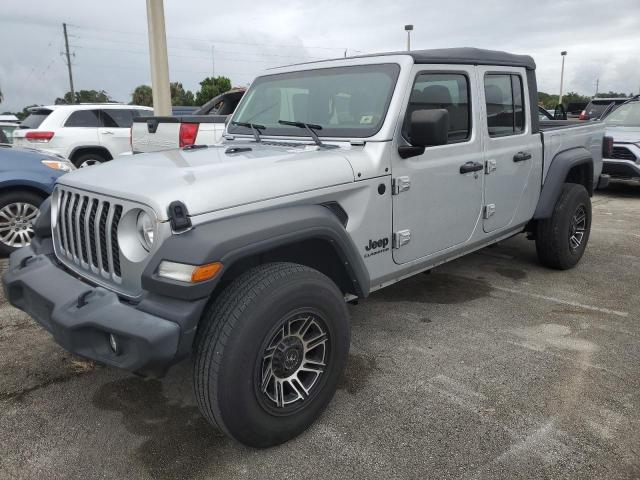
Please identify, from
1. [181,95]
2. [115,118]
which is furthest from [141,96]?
[115,118]

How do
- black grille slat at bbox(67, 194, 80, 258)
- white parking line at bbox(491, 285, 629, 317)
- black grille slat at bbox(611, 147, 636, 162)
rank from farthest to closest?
black grille slat at bbox(611, 147, 636, 162) < white parking line at bbox(491, 285, 629, 317) < black grille slat at bbox(67, 194, 80, 258)

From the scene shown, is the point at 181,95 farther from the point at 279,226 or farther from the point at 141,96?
the point at 279,226

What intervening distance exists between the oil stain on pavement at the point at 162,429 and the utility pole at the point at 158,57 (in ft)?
24.4

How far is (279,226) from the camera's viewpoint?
2.42 meters

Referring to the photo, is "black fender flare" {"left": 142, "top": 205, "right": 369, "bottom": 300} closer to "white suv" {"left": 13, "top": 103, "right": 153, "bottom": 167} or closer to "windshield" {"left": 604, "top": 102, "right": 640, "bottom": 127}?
"white suv" {"left": 13, "top": 103, "right": 153, "bottom": 167}

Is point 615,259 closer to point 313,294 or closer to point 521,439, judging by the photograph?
point 521,439

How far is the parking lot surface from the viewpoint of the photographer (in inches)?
94.8

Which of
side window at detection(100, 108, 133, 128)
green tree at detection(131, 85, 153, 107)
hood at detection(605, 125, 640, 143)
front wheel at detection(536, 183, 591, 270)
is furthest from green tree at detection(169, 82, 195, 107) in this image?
front wheel at detection(536, 183, 591, 270)

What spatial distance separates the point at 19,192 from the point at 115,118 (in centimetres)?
528

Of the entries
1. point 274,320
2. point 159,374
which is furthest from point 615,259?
point 159,374

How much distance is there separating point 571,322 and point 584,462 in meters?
1.76

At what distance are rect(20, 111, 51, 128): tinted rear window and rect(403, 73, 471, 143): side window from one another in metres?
8.76

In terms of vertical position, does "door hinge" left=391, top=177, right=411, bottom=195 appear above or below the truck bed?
below

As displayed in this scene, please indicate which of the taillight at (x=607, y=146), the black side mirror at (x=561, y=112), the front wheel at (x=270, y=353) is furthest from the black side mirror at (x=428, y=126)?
the black side mirror at (x=561, y=112)
